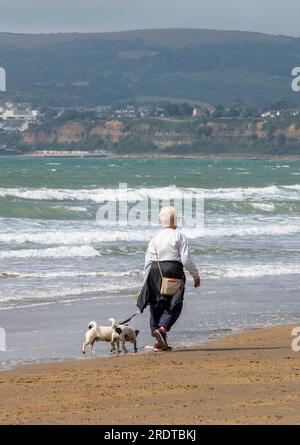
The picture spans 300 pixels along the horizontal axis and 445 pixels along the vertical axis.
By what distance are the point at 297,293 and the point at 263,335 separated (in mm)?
3992

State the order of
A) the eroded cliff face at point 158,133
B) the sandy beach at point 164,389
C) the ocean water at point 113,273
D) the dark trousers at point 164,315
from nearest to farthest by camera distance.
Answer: the sandy beach at point 164,389
the dark trousers at point 164,315
the ocean water at point 113,273
the eroded cliff face at point 158,133

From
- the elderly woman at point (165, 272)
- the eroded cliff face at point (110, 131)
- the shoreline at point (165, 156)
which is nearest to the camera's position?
the elderly woman at point (165, 272)

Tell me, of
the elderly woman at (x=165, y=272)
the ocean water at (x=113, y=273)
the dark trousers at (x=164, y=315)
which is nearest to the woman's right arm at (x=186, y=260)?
the elderly woman at (x=165, y=272)

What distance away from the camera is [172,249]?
421 inches

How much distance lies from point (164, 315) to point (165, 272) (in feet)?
1.26

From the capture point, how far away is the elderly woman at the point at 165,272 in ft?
35.0

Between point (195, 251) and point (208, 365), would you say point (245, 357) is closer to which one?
point (208, 365)

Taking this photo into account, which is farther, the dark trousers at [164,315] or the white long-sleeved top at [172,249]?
the dark trousers at [164,315]

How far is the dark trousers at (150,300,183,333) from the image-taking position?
10.8 meters

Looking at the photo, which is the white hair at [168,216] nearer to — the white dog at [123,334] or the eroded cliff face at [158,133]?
the white dog at [123,334]

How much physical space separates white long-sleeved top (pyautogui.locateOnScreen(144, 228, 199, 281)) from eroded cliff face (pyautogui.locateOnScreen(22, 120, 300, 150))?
5117 inches

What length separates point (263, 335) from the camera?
38.3 ft

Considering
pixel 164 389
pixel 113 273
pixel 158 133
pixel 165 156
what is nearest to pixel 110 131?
pixel 158 133
